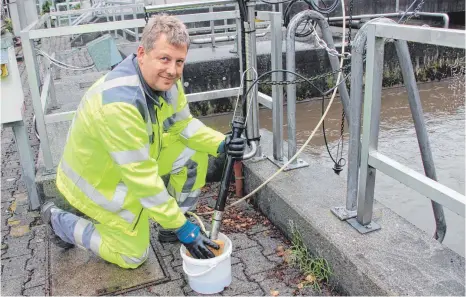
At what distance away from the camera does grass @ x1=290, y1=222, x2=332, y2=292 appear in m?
2.70

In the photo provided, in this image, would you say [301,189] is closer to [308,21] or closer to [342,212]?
[342,212]

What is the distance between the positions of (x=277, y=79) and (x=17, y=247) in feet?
7.06

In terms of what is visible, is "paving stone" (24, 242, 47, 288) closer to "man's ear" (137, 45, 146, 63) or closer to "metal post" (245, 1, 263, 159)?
"man's ear" (137, 45, 146, 63)

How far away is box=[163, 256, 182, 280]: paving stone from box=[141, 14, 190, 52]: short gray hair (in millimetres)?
1329

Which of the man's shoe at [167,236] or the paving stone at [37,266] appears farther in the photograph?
the man's shoe at [167,236]

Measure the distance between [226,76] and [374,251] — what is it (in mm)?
5324

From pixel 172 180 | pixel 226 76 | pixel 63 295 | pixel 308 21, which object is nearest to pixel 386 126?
pixel 226 76

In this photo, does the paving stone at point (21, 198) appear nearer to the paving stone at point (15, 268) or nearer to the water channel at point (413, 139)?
the paving stone at point (15, 268)

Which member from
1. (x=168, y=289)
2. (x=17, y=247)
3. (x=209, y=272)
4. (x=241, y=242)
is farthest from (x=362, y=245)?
(x=17, y=247)

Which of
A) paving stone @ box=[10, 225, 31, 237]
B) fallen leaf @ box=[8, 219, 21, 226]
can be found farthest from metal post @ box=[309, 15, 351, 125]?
fallen leaf @ box=[8, 219, 21, 226]

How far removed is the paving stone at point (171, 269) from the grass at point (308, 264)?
2.26 feet

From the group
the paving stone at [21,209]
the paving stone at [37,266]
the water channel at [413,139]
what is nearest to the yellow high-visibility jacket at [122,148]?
the paving stone at [37,266]

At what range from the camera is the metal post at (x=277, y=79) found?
3.32 m

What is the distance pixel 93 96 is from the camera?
2.55 m
